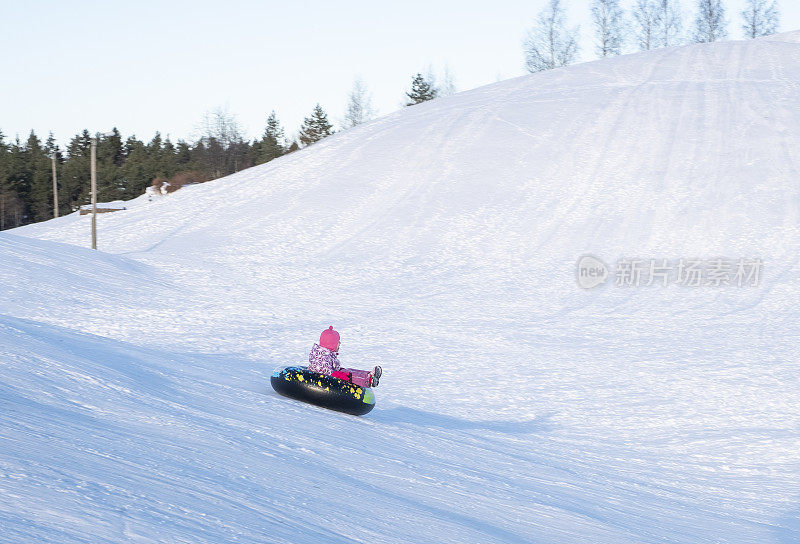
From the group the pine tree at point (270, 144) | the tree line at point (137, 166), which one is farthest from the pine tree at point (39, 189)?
the pine tree at point (270, 144)

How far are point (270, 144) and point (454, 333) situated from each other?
61.3 m

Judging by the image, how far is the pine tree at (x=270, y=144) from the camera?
246ft

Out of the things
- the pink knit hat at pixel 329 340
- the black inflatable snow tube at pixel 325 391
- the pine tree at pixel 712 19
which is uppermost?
the pine tree at pixel 712 19

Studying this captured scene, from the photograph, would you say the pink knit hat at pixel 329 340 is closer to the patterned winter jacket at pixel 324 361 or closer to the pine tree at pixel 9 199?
the patterned winter jacket at pixel 324 361

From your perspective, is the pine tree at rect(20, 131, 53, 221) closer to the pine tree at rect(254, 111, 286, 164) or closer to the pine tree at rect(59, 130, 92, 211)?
the pine tree at rect(59, 130, 92, 211)

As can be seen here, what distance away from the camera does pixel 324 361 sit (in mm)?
10359

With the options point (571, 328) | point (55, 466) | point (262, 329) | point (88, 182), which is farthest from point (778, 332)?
point (88, 182)

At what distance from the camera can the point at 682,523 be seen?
805cm

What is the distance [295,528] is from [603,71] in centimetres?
4473

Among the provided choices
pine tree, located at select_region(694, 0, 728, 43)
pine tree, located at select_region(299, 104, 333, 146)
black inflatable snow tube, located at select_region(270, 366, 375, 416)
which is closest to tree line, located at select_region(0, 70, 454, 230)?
pine tree, located at select_region(299, 104, 333, 146)

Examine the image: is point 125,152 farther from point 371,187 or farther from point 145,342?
point 145,342

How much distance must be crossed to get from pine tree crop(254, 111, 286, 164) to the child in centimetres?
6410

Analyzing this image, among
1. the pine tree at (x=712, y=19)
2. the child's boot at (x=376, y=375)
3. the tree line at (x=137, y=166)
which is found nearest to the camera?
the child's boot at (x=376, y=375)

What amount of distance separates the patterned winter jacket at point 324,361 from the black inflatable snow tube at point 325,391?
7 cm
